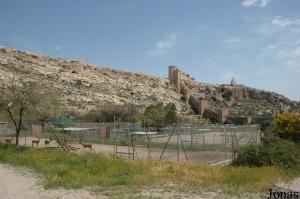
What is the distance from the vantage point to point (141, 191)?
13078mm

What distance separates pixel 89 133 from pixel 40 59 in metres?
53.0

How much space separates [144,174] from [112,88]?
236 ft

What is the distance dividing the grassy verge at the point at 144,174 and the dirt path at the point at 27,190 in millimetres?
535

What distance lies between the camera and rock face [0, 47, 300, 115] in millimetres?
72500

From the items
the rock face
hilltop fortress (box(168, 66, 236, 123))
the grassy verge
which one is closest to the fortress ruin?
hilltop fortress (box(168, 66, 236, 123))

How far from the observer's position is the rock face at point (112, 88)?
72500mm

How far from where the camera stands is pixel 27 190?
1414 cm

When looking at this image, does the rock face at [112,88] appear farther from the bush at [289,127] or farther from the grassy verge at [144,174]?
the grassy verge at [144,174]

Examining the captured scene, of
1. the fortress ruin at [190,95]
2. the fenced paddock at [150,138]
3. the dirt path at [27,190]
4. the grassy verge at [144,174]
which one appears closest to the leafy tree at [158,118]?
the fenced paddock at [150,138]

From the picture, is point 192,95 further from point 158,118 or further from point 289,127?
point 289,127

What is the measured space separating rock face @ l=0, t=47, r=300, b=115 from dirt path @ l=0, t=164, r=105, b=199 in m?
44.5

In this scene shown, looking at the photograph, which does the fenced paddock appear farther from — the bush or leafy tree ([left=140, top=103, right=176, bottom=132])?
leafy tree ([left=140, top=103, right=176, bottom=132])

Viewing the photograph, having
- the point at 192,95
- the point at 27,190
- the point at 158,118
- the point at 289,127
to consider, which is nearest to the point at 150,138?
the point at 289,127

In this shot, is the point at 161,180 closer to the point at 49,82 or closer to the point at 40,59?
the point at 49,82
